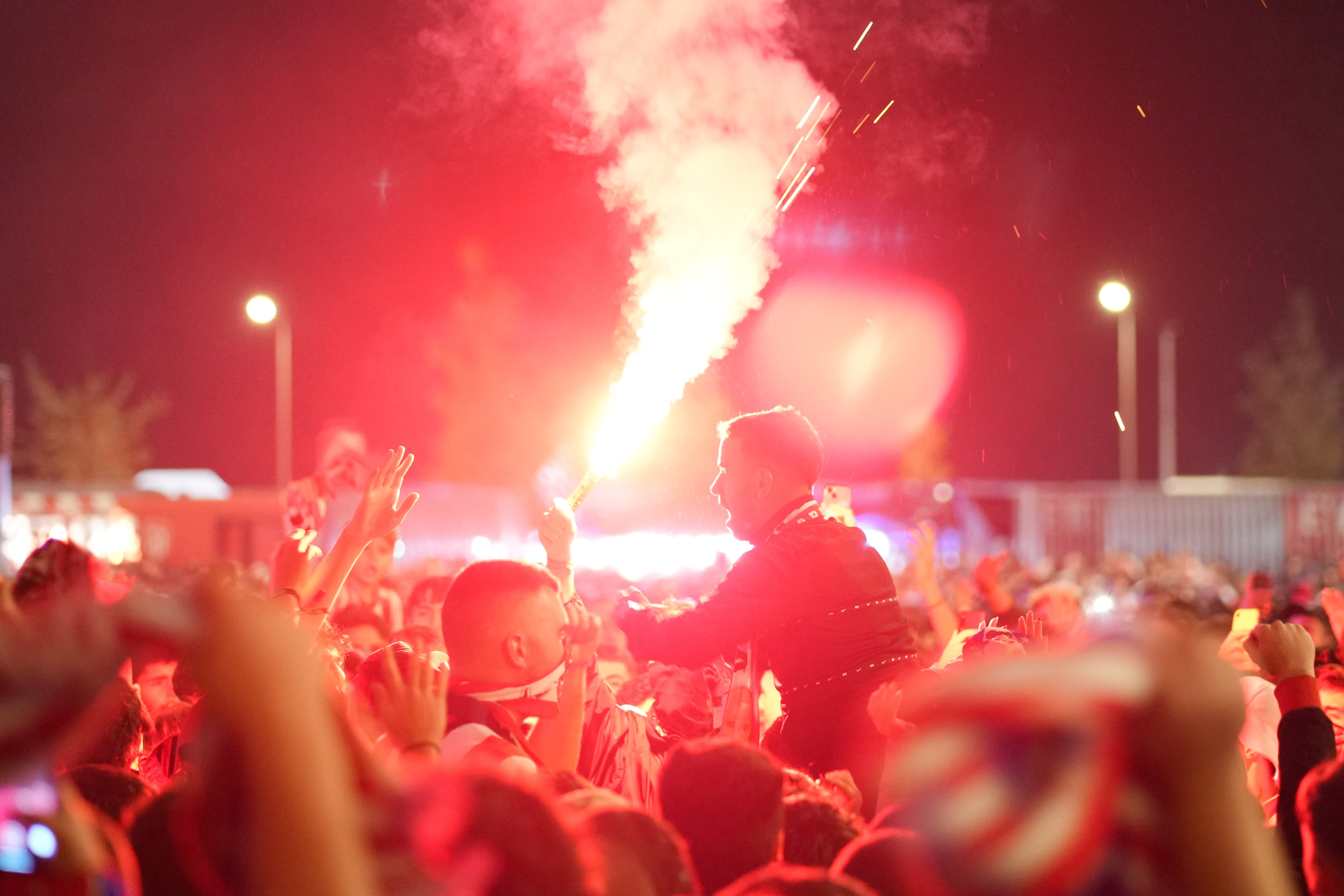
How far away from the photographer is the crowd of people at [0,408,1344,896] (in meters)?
1.67

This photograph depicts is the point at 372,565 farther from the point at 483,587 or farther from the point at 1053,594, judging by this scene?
the point at 483,587

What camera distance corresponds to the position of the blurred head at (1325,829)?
239 centimetres

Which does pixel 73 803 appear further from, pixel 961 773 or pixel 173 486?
pixel 173 486

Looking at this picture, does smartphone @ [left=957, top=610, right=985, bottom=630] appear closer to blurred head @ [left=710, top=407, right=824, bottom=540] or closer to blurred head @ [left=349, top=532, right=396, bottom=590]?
blurred head @ [left=710, top=407, right=824, bottom=540]

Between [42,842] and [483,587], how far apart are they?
1728 mm

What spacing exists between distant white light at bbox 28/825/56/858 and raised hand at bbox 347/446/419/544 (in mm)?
2712

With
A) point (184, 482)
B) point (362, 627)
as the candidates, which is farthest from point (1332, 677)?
point (184, 482)

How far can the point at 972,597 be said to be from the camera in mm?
12078

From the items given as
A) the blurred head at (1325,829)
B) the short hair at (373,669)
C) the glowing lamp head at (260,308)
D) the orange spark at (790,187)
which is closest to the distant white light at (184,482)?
the glowing lamp head at (260,308)

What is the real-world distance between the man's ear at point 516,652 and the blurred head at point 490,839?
5.55ft

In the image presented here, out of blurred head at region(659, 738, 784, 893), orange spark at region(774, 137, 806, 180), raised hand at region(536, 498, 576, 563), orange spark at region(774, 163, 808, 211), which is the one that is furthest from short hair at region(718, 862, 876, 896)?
orange spark at region(774, 137, 806, 180)

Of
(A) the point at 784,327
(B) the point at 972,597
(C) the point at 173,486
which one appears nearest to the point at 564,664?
(A) the point at 784,327

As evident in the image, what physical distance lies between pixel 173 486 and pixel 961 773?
49765 millimetres

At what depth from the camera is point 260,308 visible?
2152 cm
